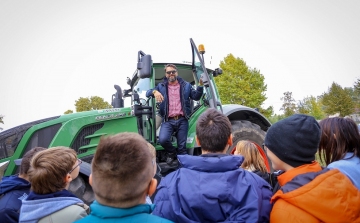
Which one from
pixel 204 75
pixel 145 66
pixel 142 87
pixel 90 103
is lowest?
pixel 90 103

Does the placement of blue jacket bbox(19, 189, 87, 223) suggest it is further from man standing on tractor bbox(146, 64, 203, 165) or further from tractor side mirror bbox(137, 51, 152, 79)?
man standing on tractor bbox(146, 64, 203, 165)

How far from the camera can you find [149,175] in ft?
4.31

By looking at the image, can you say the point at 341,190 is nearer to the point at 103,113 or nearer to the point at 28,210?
the point at 28,210

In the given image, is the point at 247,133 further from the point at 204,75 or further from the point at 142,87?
the point at 142,87

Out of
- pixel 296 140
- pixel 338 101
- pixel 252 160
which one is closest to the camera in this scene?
pixel 296 140

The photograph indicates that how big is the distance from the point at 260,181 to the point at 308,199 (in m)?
0.40

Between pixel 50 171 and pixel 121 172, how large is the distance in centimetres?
96

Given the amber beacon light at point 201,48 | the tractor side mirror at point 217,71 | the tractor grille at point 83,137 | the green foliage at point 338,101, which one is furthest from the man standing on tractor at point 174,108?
the green foliage at point 338,101

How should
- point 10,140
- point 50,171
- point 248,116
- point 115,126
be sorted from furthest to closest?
point 248,116, point 115,126, point 10,140, point 50,171

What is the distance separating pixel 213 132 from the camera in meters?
1.93

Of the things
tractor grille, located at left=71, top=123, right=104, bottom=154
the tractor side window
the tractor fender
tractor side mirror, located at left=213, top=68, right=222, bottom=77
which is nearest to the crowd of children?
tractor grille, located at left=71, top=123, right=104, bottom=154

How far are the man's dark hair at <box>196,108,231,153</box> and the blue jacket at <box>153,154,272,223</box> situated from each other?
0.19 metres

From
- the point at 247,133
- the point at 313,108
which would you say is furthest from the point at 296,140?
the point at 313,108

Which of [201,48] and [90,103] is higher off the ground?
[201,48]
